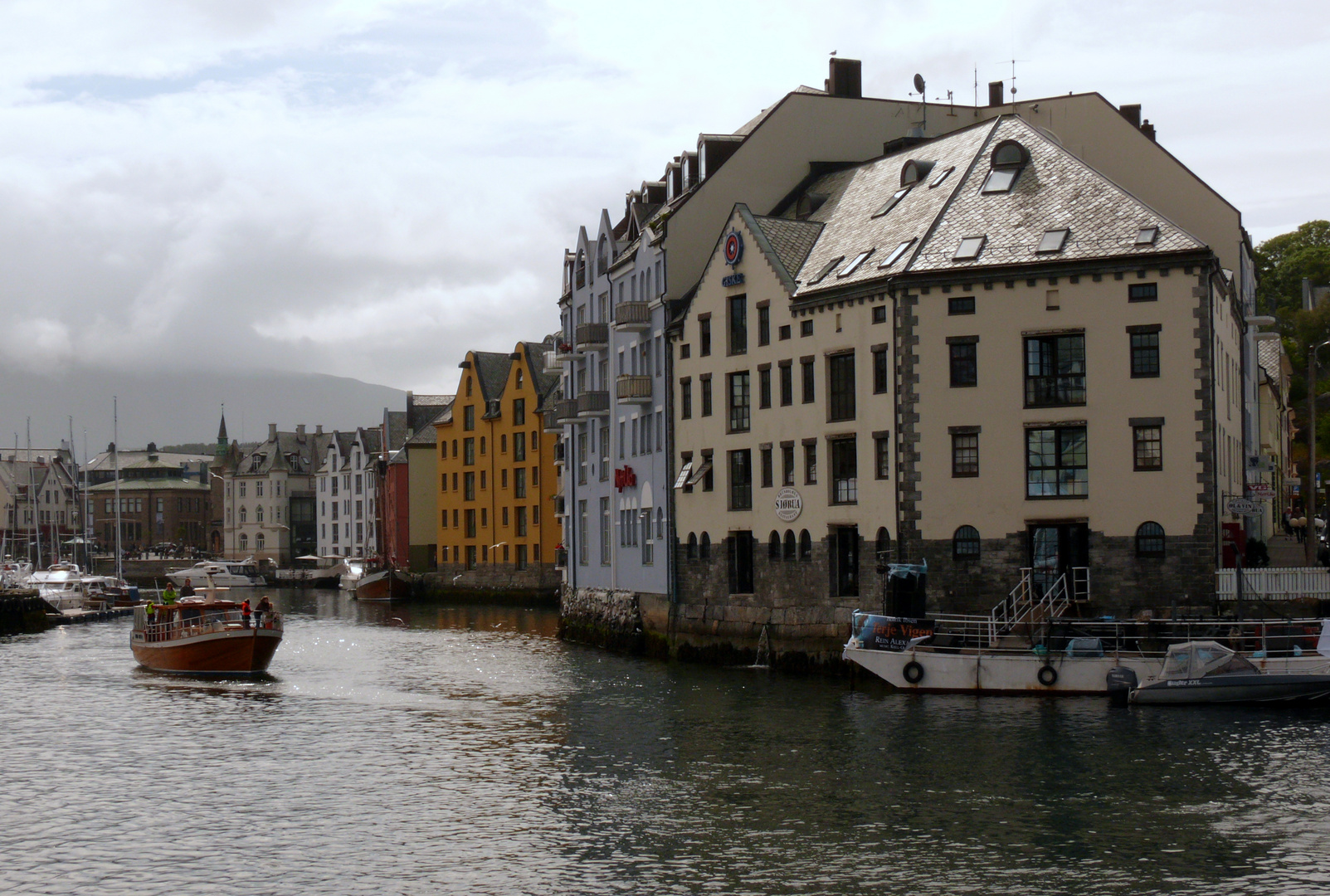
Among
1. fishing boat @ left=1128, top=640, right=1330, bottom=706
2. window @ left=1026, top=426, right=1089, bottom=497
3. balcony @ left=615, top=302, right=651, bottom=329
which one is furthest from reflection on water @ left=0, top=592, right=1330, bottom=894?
balcony @ left=615, top=302, right=651, bottom=329

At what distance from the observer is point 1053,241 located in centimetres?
5494

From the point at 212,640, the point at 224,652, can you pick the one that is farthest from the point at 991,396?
the point at 212,640

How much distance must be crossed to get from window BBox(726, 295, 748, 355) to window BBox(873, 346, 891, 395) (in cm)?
A: 864

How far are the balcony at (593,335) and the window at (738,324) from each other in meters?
16.0

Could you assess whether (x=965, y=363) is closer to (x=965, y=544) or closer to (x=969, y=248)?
(x=969, y=248)

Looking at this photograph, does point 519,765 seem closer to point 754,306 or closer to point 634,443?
point 754,306

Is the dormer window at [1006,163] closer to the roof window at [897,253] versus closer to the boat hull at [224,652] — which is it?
the roof window at [897,253]

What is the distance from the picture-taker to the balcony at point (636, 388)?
238 ft

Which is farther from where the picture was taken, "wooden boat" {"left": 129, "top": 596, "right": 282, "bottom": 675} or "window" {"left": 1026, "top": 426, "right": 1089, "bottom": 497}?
"wooden boat" {"left": 129, "top": 596, "right": 282, "bottom": 675}

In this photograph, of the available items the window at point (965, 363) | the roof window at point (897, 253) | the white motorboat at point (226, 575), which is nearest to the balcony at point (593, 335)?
the roof window at point (897, 253)

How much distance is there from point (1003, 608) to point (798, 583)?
31.3 ft

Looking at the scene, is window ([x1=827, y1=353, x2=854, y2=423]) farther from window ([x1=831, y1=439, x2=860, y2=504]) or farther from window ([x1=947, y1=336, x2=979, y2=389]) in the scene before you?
window ([x1=947, y1=336, x2=979, y2=389])

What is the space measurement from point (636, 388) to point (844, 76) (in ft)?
59.8

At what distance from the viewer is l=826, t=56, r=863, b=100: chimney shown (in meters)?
77.9
